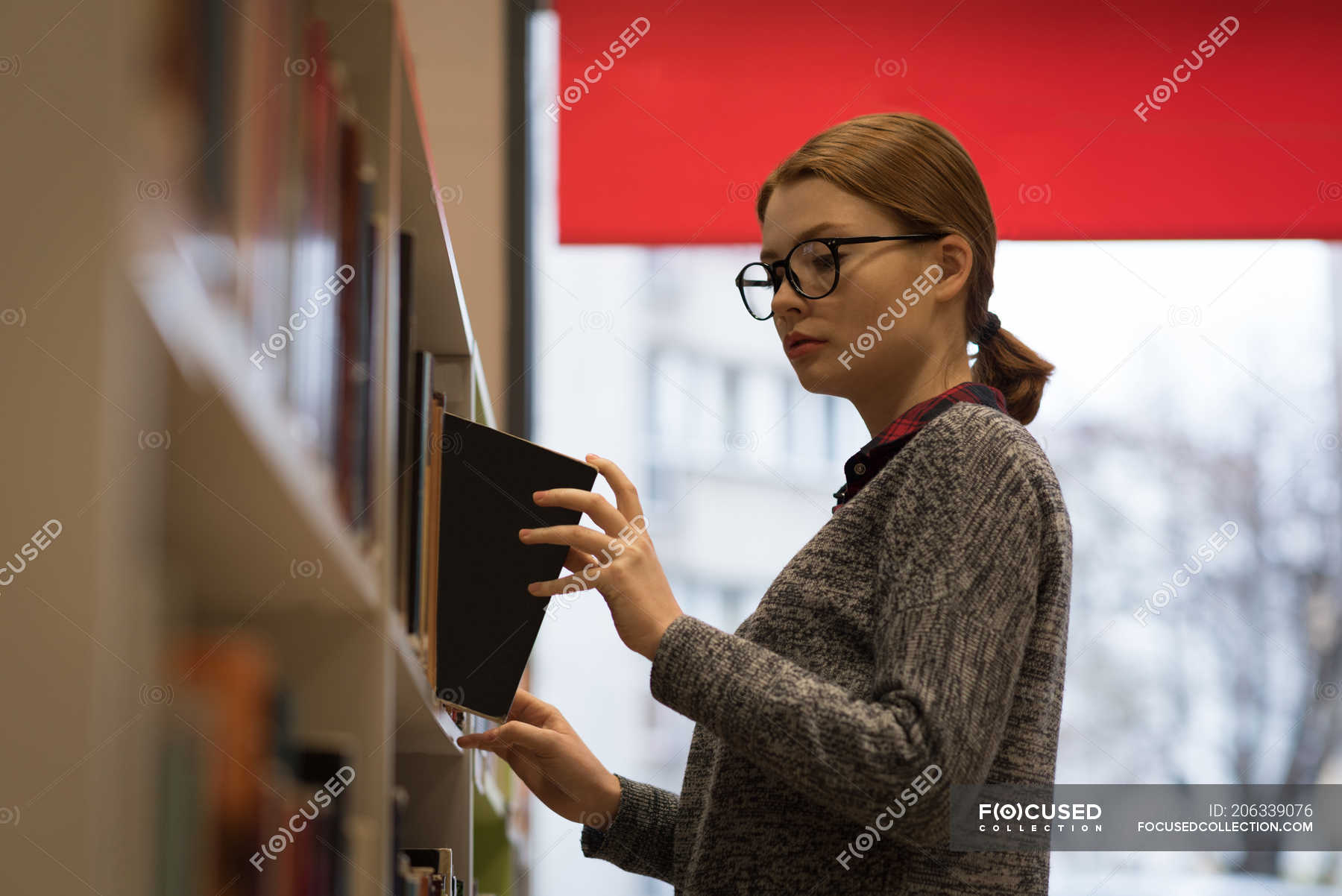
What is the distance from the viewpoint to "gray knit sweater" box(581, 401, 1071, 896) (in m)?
0.83

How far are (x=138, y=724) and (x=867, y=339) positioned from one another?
745 mm

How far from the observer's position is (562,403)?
280cm

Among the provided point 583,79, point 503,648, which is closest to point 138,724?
point 503,648
